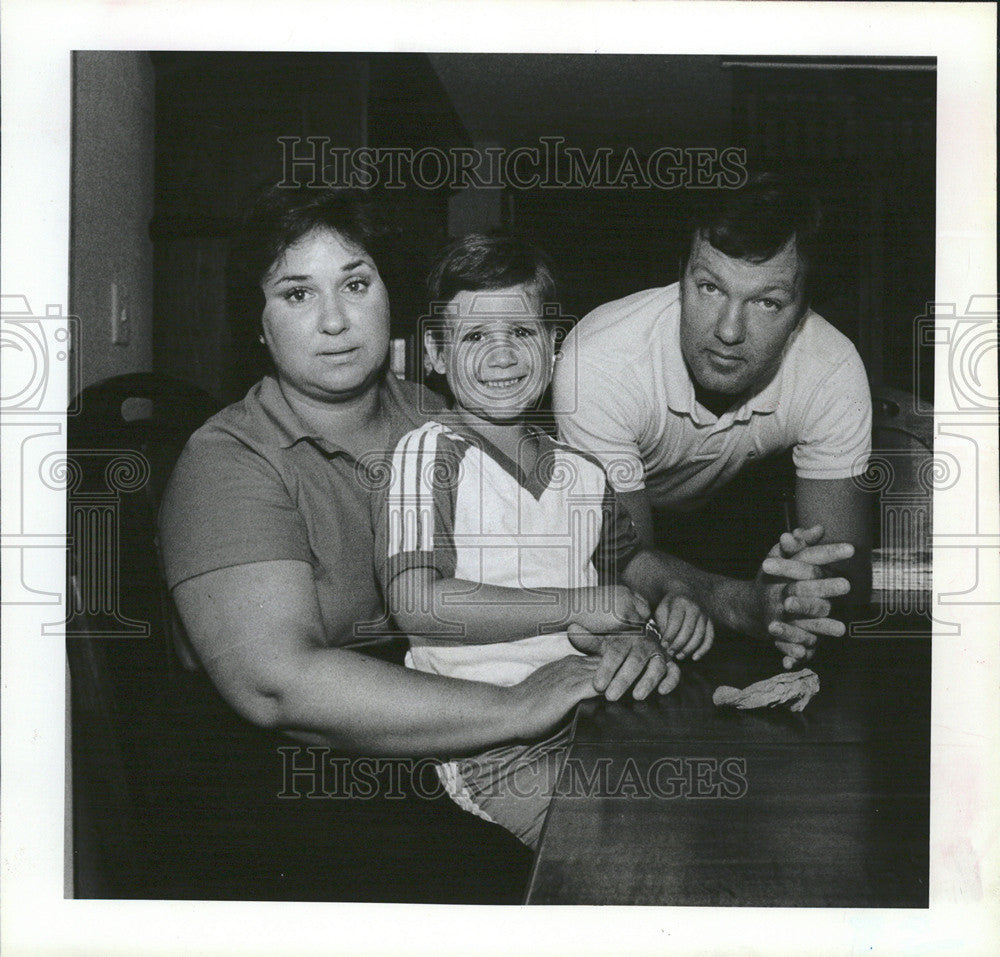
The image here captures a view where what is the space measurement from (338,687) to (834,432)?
3.75ft

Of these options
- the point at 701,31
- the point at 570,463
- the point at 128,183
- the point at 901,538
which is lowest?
the point at 901,538

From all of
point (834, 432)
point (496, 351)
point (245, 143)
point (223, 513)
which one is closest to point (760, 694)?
point (834, 432)

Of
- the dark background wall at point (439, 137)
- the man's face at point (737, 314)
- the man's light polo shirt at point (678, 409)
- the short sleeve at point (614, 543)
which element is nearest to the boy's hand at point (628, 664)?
the short sleeve at point (614, 543)

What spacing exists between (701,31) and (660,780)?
153cm

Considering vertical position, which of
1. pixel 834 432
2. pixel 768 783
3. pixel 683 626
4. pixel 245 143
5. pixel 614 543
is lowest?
pixel 768 783

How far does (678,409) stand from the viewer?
233cm

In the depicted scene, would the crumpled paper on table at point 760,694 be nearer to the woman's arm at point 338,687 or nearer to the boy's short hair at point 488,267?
the woman's arm at point 338,687

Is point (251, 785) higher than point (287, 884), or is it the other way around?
point (251, 785)

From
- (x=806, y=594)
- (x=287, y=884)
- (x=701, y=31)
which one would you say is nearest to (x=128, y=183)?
(x=701, y=31)

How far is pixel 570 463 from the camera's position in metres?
2.29

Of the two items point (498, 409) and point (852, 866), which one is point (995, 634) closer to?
point (852, 866)

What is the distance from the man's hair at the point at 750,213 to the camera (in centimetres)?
228

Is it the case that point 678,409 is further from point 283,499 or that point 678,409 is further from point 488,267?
point 283,499

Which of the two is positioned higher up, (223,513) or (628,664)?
(223,513)
